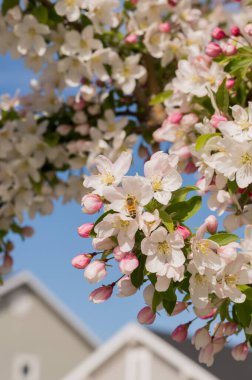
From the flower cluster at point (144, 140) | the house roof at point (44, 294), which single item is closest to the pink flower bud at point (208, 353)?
the flower cluster at point (144, 140)

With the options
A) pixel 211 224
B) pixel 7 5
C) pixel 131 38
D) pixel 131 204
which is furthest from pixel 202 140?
pixel 7 5

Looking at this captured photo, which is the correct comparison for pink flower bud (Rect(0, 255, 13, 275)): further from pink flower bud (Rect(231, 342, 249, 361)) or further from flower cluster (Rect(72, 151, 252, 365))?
flower cluster (Rect(72, 151, 252, 365))

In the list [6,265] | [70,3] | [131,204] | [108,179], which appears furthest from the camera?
[6,265]

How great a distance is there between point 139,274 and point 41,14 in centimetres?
234

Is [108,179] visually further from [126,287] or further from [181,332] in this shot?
[181,332]

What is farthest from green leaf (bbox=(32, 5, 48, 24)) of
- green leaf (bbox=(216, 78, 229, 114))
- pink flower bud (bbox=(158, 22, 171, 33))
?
green leaf (bbox=(216, 78, 229, 114))

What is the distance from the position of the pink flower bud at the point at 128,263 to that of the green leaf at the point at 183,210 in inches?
8.0

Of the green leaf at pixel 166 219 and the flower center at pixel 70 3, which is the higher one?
the green leaf at pixel 166 219

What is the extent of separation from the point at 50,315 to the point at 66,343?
2.31 ft

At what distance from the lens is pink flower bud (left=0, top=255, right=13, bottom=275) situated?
16.2 ft

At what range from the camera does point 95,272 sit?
90.0 inches

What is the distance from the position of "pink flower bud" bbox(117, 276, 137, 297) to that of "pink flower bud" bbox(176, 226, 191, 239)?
0.74 feet

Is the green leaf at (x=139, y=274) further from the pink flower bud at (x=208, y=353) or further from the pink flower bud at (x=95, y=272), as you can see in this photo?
the pink flower bud at (x=208, y=353)

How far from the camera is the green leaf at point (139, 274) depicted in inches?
91.8
